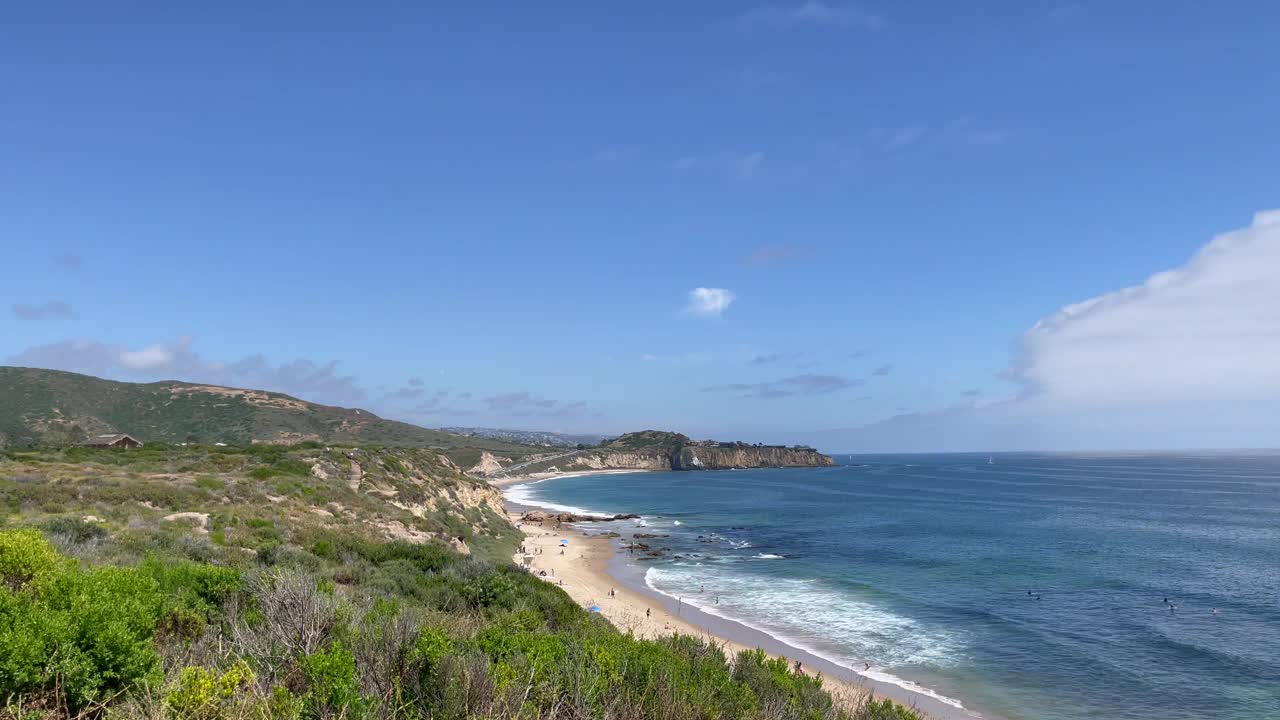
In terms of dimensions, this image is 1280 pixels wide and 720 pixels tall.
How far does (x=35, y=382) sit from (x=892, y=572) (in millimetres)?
121928

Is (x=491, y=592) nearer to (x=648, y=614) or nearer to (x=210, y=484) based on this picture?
(x=648, y=614)

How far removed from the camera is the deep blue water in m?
24.9

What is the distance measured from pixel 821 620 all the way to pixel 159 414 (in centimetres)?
11169

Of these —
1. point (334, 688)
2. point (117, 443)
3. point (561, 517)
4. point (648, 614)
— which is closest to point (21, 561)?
point (334, 688)

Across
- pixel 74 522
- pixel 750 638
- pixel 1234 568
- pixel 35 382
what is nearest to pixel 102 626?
pixel 74 522

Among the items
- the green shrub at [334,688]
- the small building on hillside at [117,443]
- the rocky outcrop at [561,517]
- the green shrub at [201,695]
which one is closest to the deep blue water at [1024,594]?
the rocky outcrop at [561,517]

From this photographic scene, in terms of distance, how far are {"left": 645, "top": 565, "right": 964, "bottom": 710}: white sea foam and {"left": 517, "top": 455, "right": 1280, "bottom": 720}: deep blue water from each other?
0.15 metres

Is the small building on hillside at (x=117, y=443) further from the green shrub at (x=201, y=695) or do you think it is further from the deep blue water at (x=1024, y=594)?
the green shrub at (x=201, y=695)

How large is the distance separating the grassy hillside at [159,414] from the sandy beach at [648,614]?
5721 centimetres

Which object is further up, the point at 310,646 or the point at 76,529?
the point at 310,646

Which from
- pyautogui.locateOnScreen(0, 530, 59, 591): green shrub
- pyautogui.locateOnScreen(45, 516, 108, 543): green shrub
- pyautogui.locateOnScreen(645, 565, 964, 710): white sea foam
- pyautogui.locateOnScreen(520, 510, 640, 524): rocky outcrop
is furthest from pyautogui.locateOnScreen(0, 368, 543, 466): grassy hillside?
pyautogui.locateOnScreen(0, 530, 59, 591): green shrub

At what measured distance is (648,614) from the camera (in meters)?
33.8

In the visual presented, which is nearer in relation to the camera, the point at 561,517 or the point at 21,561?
the point at 21,561

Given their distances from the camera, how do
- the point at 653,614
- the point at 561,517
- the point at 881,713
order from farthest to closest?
1. the point at 561,517
2. the point at 653,614
3. the point at 881,713
